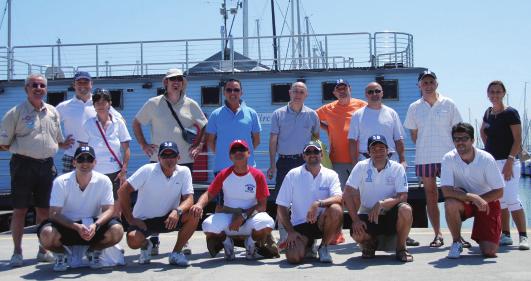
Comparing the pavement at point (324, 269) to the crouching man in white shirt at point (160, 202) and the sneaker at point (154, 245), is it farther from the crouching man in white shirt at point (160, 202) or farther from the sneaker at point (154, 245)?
the crouching man in white shirt at point (160, 202)

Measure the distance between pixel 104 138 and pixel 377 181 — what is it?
9.98 feet

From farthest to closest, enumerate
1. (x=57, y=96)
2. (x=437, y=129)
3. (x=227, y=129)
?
(x=57, y=96)
(x=227, y=129)
(x=437, y=129)

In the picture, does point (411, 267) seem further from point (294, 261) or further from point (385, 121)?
point (385, 121)

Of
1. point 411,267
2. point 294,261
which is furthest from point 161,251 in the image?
point 411,267

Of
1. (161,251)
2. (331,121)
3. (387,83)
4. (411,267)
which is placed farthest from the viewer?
(387,83)

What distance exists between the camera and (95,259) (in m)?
Result: 5.82

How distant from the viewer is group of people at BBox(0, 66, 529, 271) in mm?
5906

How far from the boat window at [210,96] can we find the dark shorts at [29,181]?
9498mm

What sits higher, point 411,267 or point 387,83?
point 387,83

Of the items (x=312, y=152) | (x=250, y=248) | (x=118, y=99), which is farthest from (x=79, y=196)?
(x=118, y=99)

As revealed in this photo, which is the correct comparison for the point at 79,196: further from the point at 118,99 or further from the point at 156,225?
the point at 118,99

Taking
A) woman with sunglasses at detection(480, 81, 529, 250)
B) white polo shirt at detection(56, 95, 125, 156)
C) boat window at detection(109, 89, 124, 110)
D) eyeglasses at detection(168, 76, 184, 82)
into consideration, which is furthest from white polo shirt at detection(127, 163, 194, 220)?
boat window at detection(109, 89, 124, 110)

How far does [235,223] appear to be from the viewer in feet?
20.0

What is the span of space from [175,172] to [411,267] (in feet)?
8.22
